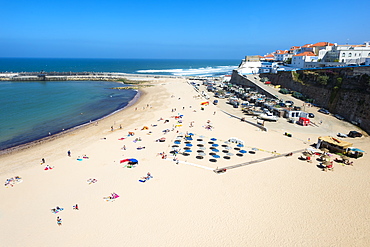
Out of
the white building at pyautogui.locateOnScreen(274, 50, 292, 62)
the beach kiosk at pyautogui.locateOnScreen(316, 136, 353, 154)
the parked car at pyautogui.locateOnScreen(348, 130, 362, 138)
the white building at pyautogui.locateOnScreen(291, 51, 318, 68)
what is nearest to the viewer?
the beach kiosk at pyautogui.locateOnScreen(316, 136, 353, 154)

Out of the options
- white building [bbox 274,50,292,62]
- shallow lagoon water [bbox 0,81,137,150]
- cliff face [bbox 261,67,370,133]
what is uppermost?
white building [bbox 274,50,292,62]

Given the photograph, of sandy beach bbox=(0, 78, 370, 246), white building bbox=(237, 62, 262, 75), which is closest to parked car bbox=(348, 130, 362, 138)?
sandy beach bbox=(0, 78, 370, 246)

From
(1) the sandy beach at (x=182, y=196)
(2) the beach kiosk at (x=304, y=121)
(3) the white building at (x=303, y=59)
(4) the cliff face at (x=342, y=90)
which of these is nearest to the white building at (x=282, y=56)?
(3) the white building at (x=303, y=59)

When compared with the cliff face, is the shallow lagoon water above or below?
below

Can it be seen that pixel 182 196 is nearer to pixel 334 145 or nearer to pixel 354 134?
pixel 334 145

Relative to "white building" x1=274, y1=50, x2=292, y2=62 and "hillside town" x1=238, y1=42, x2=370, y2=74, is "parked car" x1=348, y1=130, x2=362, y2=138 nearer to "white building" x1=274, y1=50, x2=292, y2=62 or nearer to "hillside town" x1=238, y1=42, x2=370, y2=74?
"hillside town" x1=238, y1=42, x2=370, y2=74

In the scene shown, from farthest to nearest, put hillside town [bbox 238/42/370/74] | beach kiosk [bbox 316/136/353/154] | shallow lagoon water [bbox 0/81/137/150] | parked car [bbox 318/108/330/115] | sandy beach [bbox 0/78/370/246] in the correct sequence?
1. hillside town [bbox 238/42/370/74]
2. parked car [bbox 318/108/330/115]
3. shallow lagoon water [bbox 0/81/137/150]
4. beach kiosk [bbox 316/136/353/154]
5. sandy beach [bbox 0/78/370/246]

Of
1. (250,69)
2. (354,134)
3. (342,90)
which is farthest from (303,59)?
(354,134)

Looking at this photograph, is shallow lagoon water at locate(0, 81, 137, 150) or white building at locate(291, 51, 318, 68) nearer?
shallow lagoon water at locate(0, 81, 137, 150)
